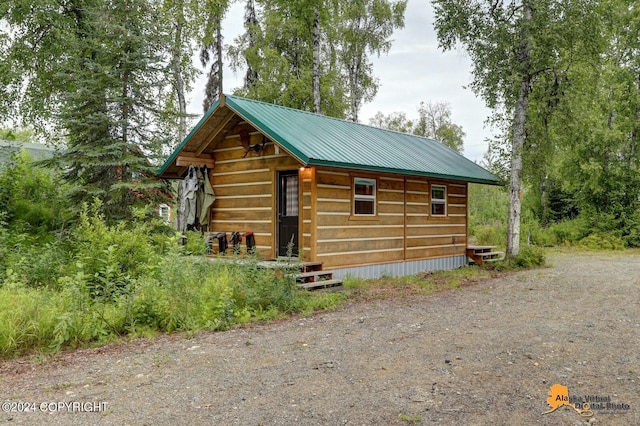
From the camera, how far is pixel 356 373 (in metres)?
4.70

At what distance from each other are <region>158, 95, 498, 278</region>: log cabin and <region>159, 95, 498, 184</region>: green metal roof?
37 mm

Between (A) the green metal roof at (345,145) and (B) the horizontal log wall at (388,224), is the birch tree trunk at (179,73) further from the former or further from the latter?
(B) the horizontal log wall at (388,224)

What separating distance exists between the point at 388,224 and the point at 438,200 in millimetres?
2525

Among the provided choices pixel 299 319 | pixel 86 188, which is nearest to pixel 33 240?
pixel 86 188

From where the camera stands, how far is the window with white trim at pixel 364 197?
10.9 meters

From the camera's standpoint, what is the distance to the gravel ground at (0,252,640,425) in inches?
→ 146

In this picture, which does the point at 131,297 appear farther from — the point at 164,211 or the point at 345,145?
the point at 164,211

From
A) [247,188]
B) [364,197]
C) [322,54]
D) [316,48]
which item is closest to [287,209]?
[247,188]

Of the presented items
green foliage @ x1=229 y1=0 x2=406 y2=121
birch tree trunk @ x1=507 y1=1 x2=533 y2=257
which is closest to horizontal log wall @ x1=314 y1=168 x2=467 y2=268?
birch tree trunk @ x1=507 y1=1 x2=533 y2=257

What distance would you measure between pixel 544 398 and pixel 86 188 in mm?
11290

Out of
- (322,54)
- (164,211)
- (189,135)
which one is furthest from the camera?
(164,211)

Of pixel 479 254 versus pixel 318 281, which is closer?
pixel 318 281

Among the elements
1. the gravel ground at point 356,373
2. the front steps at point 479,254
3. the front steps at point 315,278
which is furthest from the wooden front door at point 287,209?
the front steps at point 479,254

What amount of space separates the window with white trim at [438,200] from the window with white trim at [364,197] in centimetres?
267
